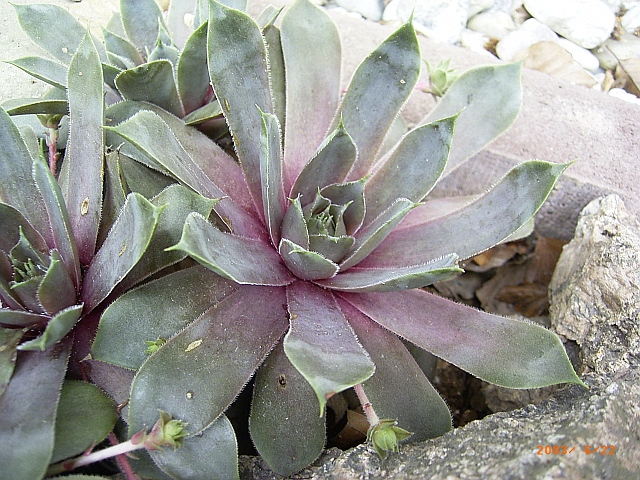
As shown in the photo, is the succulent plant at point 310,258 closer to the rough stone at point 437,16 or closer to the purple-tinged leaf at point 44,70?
the purple-tinged leaf at point 44,70

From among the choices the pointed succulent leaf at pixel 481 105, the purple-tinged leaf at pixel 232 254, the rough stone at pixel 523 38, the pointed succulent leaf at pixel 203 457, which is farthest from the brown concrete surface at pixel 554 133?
the pointed succulent leaf at pixel 203 457

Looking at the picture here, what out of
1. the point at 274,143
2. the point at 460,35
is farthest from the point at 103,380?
the point at 460,35

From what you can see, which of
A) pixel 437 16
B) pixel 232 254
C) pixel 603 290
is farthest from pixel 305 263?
pixel 437 16

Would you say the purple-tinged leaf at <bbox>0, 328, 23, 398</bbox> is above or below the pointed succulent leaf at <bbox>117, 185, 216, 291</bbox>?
below

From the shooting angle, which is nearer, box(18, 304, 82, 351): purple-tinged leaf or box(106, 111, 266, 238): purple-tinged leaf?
box(18, 304, 82, 351): purple-tinged leaf

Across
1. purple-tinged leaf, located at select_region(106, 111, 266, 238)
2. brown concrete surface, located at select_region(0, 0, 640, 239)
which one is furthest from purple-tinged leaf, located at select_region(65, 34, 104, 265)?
brown concrete surface, located at select_region(0, 0, 640, 239)

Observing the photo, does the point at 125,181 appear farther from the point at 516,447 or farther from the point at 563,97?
the point at 563,97
